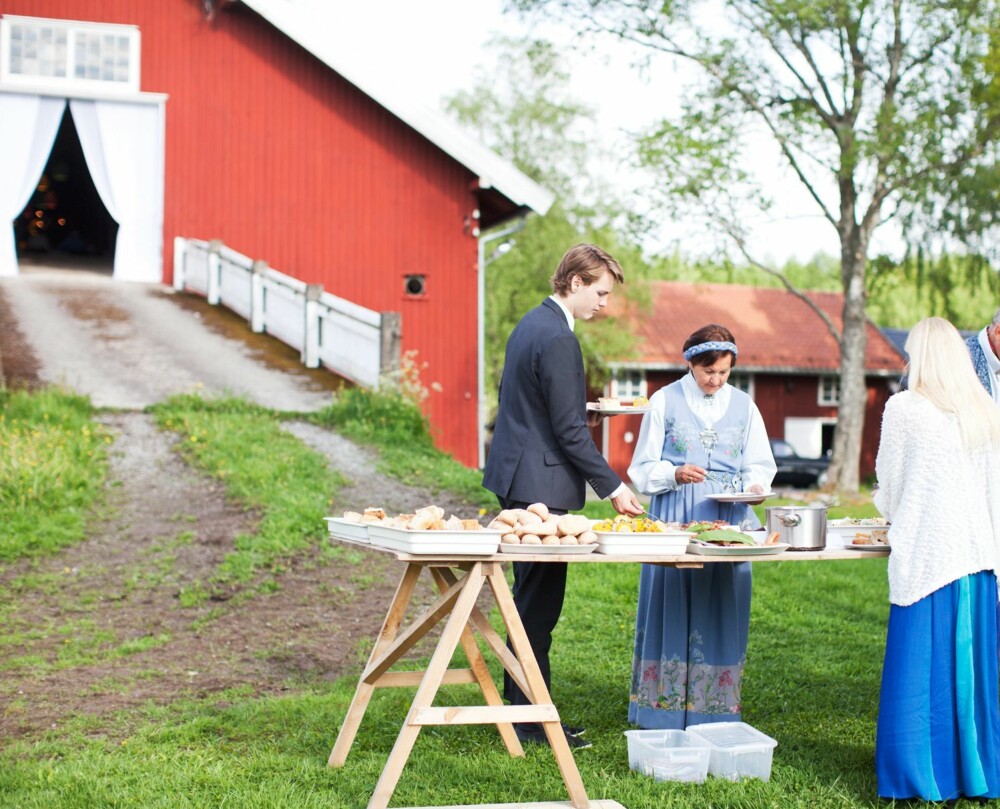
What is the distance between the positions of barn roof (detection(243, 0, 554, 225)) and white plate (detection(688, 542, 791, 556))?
484 inches

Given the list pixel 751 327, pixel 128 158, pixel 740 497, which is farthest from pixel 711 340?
pixel 751 327

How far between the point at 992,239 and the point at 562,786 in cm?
1987

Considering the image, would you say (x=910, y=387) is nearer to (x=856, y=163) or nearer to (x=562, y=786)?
(x=562, y=786)

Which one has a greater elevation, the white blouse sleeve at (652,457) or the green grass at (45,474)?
A: the white blouse sleeve at (652,457)

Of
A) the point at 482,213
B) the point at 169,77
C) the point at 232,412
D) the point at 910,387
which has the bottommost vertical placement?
the point at 232,412

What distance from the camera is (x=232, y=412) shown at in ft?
42.3

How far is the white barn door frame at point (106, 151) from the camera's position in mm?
16562

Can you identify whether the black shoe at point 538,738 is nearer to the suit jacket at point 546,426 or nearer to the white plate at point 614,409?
the suit jacket at point 546,426

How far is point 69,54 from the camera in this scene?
1653 cm

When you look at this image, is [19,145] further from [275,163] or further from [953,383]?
[953,383]

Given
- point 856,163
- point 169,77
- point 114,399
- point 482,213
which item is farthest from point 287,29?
point 856,163

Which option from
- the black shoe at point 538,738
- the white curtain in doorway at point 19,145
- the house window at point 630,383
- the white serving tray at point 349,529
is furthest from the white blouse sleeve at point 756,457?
the house window at point 630,383

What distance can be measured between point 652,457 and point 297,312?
10405mm

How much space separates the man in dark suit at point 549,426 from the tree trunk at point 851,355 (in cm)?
1760
